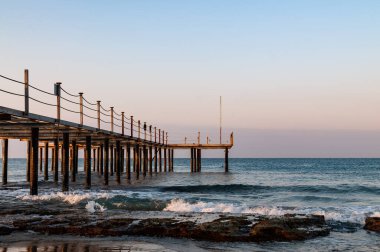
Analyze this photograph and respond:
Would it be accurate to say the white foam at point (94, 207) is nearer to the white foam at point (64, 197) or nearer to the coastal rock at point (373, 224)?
the white foam at point (64, 197)

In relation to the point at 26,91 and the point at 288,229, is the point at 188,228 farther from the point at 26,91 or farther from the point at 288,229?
the point at 26,91

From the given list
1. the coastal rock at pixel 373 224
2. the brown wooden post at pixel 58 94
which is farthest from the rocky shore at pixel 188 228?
the brown wooden post at pixel 58 94

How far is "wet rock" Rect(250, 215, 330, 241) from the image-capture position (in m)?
11.0

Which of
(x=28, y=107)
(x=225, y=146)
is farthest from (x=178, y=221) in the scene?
(x=225, y=146)

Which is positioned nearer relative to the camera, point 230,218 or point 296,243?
point 296,243

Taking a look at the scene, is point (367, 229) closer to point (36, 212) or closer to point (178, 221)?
point (178, 221)

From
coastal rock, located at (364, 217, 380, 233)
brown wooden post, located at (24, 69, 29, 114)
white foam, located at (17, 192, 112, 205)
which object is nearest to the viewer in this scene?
coastal rock, located at (364, 217, 380, 233)

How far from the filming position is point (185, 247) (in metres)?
9.89

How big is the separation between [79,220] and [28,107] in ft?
13.4

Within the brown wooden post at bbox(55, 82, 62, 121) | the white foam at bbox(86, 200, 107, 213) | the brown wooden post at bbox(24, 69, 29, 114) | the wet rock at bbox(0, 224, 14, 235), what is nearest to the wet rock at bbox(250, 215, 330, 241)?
the wet rock at bbox(0, 224, 14, 235)

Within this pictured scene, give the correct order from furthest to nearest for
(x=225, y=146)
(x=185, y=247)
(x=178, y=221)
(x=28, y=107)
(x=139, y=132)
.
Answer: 1. (x=225, y=146)
2. (x=139, y=132)
3. (x=28, y=107)
4. (x=178, y=221)
5. (x=185, y=247)

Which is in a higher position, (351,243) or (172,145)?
(172,145)

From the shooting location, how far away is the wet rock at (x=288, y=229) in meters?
11.0

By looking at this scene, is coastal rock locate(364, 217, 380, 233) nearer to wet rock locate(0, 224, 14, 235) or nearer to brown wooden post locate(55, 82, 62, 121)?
wet rock locate(0, 224, 14, 235)
